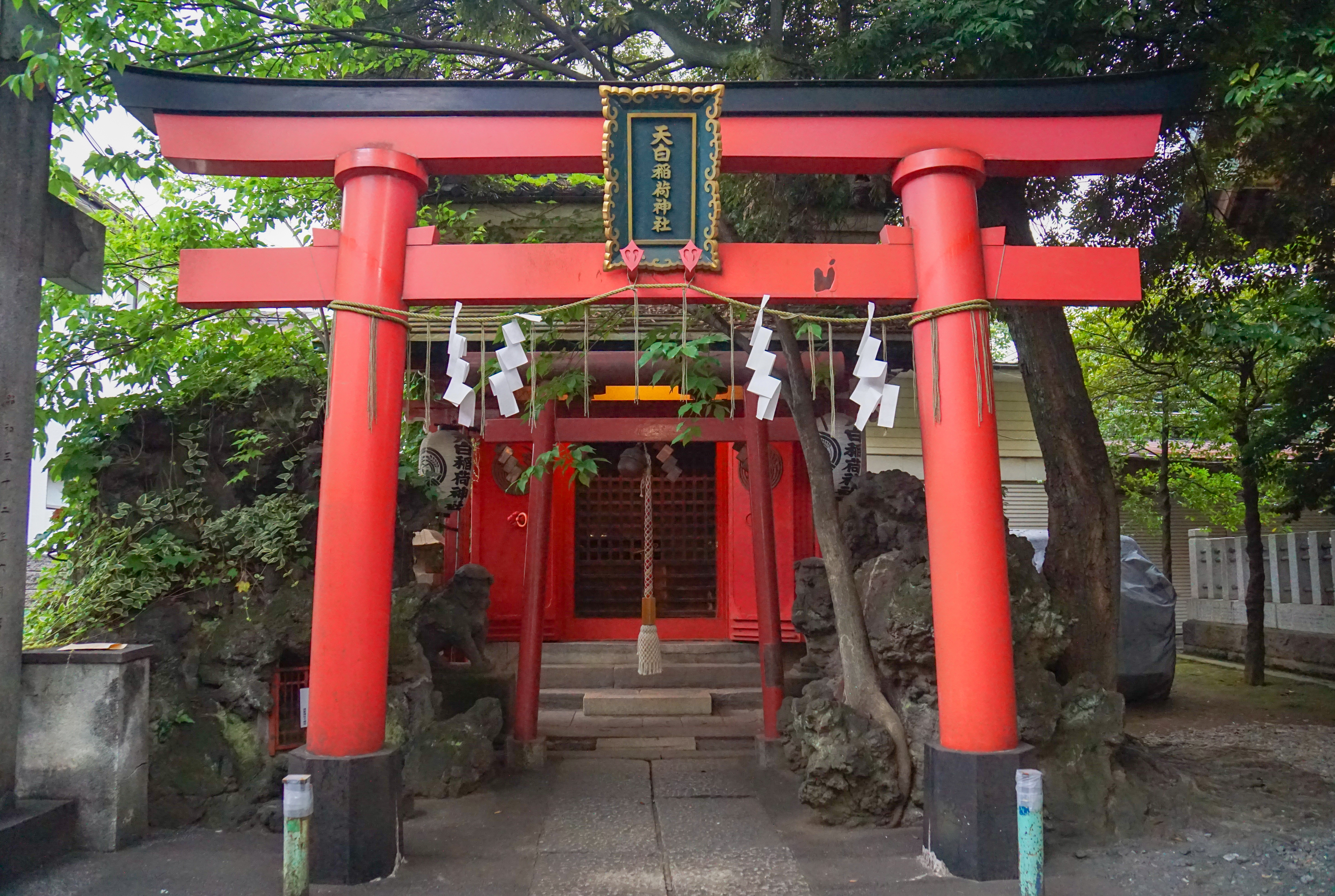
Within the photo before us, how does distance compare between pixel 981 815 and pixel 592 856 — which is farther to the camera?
pixel 592 856

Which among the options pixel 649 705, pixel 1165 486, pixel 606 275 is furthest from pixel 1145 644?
pixel 606 275

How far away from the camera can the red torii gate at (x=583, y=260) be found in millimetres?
5238

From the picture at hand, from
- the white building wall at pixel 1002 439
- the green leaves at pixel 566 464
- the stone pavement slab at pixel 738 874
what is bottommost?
the stone pavement slab at pixel 738 874

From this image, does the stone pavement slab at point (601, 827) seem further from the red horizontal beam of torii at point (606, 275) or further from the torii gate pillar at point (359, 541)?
the red horizontal beam of torii at point (606, 275)

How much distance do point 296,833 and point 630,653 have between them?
280 inches

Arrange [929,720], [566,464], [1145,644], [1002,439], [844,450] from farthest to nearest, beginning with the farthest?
1. [1002,439]
2. [1145,644]
3. [844,450]
4. [566,464]
5. [929,720]

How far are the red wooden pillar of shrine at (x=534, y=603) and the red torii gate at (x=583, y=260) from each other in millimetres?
3038

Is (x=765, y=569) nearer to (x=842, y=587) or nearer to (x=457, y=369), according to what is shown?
(x=842, y=587)

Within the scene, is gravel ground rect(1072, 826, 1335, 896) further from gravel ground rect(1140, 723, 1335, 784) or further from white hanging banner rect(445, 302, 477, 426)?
white hanging banner rect(445, 302, 477, 426)

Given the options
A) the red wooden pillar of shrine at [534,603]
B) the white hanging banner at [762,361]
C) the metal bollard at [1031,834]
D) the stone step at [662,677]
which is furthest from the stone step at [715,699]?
the metal bollard at [1031,834]

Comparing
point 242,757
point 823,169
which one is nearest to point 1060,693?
point 823,169

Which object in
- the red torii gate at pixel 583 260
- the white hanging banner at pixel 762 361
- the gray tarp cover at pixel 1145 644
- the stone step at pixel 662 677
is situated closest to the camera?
the red torii gate at pixel 583 260

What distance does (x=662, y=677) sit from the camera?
10.7 meters

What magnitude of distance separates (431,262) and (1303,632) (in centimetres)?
1460
